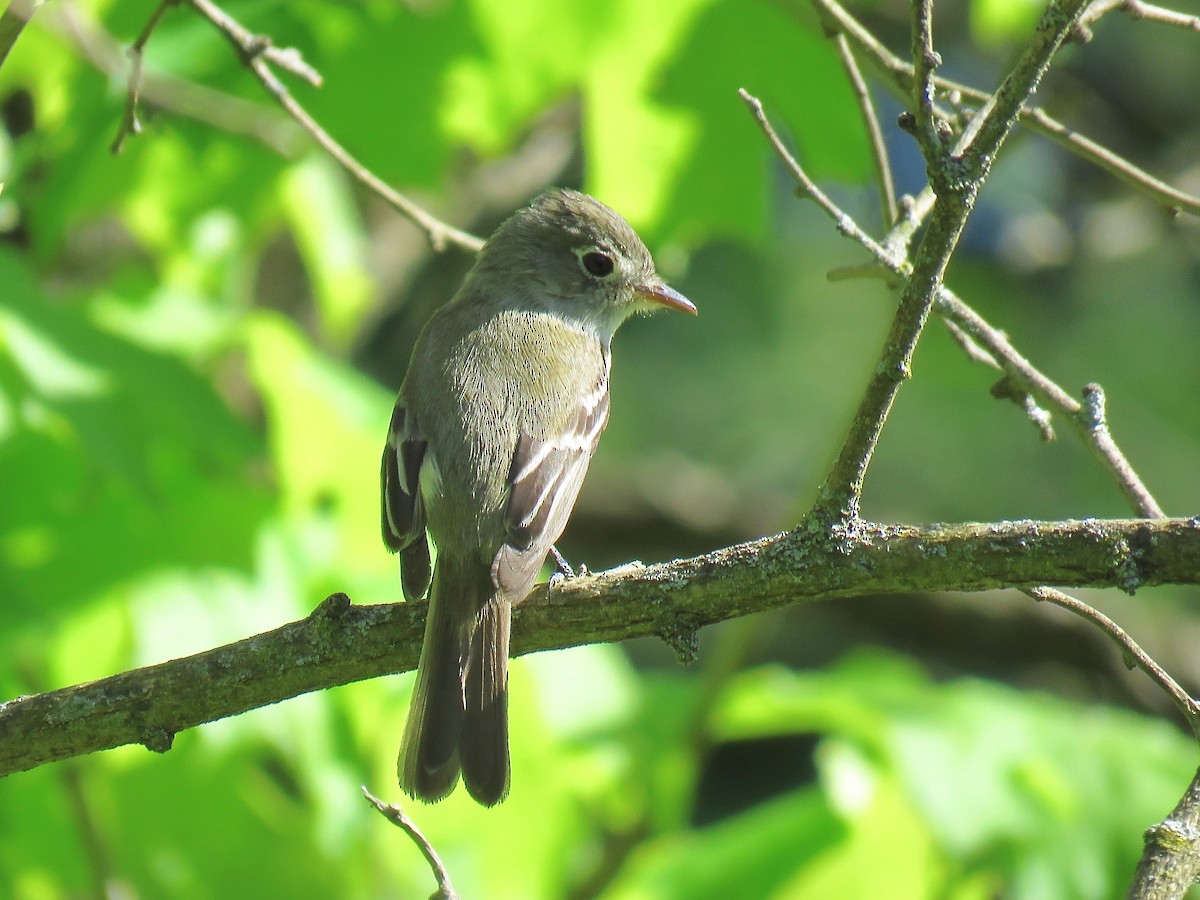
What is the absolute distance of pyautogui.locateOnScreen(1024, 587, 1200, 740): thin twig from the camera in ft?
7.98

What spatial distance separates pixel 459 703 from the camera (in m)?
3.24

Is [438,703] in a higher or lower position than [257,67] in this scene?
A: lower

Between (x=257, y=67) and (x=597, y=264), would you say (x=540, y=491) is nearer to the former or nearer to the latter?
(x=257, y=67)

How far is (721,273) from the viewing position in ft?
31.3

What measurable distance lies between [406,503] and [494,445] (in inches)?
12.4

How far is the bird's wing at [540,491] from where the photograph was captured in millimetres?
3252

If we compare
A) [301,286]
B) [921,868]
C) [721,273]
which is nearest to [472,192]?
[301,286]

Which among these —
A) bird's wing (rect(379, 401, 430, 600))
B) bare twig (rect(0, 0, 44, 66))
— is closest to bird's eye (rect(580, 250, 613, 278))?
bird's wing (rect(379, 401, 430, 600))

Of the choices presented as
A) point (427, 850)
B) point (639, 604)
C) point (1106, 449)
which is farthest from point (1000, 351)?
point (427, 850)

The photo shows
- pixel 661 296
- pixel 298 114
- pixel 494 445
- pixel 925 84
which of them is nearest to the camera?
pixel 925 84

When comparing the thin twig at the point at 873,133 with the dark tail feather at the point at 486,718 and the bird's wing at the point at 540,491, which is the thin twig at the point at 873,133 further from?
the dark tail feather at the point at 486,718

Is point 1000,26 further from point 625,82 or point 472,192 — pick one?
point 472,192

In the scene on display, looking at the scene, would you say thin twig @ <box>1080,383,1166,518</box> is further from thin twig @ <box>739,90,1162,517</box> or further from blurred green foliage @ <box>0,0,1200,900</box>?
blurred green foliage @ <box>0,0,1200,900</box>

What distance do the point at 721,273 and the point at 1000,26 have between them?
5460 mm
